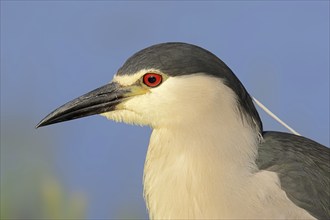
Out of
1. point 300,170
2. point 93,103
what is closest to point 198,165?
point 300,170

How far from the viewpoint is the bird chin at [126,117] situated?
583 centimetres

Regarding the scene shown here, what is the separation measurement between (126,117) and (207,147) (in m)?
0.40

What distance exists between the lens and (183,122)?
583 cm

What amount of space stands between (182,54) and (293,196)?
790 millimetres

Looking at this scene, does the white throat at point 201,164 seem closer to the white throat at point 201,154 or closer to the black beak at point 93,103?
the white throat at point 201,154

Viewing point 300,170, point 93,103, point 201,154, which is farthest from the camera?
point 93,103

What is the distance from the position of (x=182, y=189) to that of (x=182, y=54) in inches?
24.1

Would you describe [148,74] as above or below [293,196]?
above

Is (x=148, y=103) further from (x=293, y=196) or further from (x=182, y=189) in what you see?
(x=293, y=196)

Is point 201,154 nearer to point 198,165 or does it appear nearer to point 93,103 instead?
point 198,165

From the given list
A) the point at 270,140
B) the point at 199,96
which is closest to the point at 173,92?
the point at 199,96

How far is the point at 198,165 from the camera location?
5809 millimetres

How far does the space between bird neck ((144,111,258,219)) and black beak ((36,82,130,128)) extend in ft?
0.80

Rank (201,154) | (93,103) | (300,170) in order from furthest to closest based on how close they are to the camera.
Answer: (93,103) → (201,154) → (300,170)
